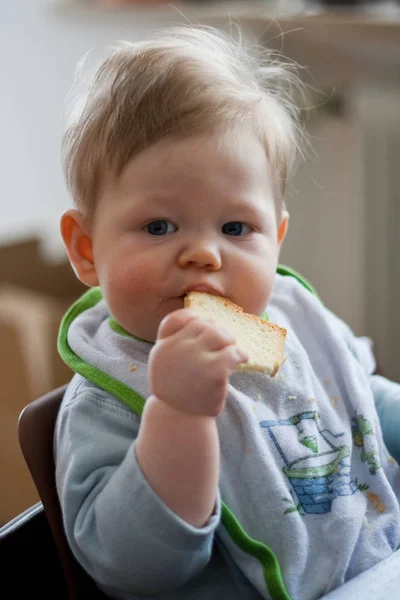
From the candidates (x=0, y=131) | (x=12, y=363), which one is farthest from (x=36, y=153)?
(x=12, y=363)

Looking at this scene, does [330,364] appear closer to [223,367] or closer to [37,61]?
[223,367]

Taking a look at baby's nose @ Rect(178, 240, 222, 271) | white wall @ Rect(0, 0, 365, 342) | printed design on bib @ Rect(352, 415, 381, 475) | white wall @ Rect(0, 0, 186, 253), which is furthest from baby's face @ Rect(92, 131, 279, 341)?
white wall @ Rect(0, 0, 186, 253)

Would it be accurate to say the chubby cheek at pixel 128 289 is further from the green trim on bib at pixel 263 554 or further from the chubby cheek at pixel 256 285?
A: the green trim on bib at pixel 263 554

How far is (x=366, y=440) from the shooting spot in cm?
89

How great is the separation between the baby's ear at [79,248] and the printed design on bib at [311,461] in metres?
0.25

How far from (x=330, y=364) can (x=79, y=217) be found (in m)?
0.35

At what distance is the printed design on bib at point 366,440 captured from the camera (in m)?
0.88

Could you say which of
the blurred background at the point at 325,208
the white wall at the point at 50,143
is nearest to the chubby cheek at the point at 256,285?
the blurred background at the point at 325,208

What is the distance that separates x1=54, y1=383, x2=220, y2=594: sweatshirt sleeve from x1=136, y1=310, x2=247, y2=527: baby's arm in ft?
0.05

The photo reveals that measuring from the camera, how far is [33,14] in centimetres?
240

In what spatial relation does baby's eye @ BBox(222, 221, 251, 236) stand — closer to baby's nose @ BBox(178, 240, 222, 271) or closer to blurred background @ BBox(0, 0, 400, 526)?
baby's nose @ BBox(178, 240, 222, 271)

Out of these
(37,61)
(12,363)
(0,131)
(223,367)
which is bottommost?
(12,363)

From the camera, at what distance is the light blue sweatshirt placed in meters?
0.68

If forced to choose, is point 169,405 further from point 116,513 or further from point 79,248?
point 79,248
